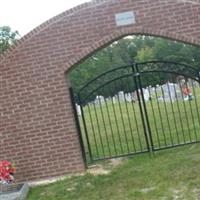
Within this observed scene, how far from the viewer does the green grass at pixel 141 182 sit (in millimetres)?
7551

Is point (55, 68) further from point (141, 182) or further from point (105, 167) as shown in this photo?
point (141, 182)

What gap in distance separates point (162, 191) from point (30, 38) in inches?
164

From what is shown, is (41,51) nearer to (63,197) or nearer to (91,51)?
(91,51)

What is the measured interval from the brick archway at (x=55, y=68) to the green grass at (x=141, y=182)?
0.80 metres

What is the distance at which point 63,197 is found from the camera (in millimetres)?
8328

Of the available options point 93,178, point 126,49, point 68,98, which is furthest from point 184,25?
point 126,49

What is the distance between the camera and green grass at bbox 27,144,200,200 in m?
7.55

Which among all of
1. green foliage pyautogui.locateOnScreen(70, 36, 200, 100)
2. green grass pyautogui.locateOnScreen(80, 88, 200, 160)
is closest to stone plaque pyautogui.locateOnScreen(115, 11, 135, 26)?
green grass pyautogui.locateOnScreen(80, 88, 200, 160)

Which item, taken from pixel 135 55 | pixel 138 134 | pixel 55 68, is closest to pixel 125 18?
pixel 55 68

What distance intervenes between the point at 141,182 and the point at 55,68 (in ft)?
9.84

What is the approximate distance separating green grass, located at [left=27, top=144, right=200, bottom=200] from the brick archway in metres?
0.80

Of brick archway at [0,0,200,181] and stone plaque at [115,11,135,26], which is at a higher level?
stone plaque at [115,11,135,26]

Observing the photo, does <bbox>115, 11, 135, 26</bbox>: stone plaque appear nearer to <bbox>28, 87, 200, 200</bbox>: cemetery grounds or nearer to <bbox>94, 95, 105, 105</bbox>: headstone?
<bbox>94, 95, 105, 105</bbox>: headstone

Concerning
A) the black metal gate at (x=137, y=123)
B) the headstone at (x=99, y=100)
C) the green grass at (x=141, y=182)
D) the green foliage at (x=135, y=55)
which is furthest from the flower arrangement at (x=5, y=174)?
the green foliage at (x=135, y=55)
